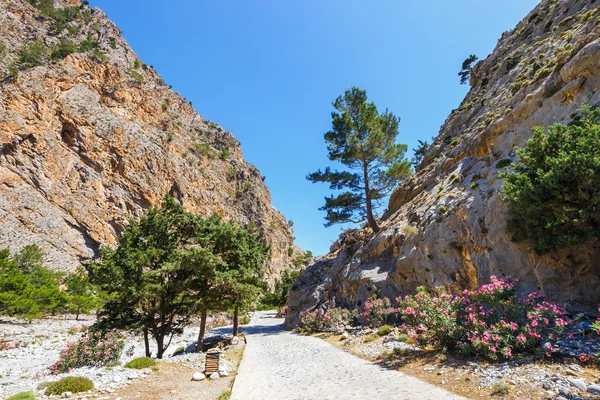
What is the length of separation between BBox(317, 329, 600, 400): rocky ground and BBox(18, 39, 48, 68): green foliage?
68.4 metres

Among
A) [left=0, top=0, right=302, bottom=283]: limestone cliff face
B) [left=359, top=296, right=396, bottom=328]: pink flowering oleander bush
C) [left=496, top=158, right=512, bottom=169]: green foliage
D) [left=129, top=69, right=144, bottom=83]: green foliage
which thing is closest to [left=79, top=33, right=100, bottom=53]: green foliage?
[left=0, top=0, right=302, bottom=283]: limestone cliff face

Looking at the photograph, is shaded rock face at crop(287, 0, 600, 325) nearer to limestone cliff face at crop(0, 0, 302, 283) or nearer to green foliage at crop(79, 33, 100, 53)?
limestone cliff face at crop(0, 0, 302, 283)

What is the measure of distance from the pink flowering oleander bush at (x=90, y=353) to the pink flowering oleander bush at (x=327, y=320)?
12788mm

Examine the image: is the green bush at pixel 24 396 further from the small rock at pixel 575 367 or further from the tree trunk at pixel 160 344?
the small rock at pixel 575 367

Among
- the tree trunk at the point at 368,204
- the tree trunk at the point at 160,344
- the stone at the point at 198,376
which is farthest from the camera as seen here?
the tree trunk at the point at 368,204

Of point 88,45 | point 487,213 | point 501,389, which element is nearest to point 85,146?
point 88,45

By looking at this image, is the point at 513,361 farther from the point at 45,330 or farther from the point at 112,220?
the point at 112,220

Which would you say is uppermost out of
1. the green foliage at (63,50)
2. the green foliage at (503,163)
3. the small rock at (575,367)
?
the green foliage at (63,50)

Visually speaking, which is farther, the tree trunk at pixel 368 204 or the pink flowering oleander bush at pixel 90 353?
the tree trunk at pixel 368 204

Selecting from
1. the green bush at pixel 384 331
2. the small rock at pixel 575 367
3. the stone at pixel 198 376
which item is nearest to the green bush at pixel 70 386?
the stone at pixel 198 376

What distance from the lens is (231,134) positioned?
9500 cm

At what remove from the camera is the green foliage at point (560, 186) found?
863cm

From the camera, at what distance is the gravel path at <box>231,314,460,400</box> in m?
6.82

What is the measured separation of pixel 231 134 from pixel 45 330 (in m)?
75.4
